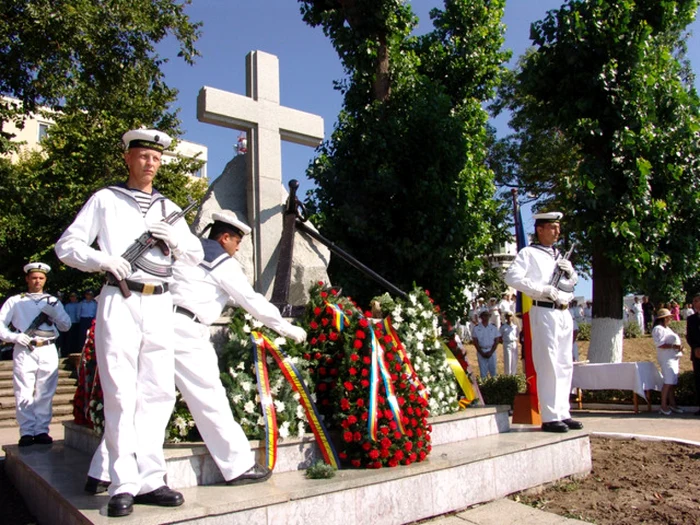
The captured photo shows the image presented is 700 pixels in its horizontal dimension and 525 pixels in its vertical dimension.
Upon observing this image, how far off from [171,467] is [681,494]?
3.94 meters

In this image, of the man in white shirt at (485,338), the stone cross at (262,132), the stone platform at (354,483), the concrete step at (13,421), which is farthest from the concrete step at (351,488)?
the man in white shirt at (485,338)

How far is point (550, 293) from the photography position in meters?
5.60

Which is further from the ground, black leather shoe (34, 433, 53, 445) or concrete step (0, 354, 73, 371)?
concrete step (0, 354, 73, 371)

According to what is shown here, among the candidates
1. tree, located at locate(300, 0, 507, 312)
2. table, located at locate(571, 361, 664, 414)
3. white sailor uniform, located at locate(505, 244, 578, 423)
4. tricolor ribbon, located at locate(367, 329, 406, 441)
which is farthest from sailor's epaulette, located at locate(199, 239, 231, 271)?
table, located at locate(571, 361, 664, 414)

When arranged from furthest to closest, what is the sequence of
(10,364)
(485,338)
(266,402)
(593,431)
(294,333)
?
(485,338) < (10,364) < (593,431) < (266,402) < (294,333)

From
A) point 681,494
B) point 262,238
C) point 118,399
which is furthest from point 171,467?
point 681,494

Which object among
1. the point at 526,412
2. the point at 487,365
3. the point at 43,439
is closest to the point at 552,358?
the point at 526,412

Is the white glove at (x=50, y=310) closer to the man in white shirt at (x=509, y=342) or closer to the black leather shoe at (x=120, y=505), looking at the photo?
the black leather shoe at (x=120, y=505)

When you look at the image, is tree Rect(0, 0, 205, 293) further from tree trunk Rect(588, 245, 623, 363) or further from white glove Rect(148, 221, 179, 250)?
tree trunk Rect(588, 245, 623, 363)

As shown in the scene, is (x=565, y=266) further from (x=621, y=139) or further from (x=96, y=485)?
(x=621, y=139)

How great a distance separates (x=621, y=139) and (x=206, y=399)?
32.3ft

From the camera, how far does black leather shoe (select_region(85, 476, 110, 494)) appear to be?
367 centimetres

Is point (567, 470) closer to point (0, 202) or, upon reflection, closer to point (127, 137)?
point (127, 137)

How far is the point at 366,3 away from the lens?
1265 cm
